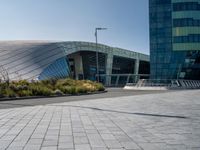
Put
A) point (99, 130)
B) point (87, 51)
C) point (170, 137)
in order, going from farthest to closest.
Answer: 1. point (87, 51)
2. point (99, 130)
3. point (170, 137)

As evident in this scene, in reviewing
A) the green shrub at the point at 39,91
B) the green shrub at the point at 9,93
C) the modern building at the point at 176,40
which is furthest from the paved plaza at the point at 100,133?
the modern building at the point at 176,40

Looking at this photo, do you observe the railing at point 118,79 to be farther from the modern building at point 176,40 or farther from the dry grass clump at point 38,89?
the dry grass clump at point 38,89

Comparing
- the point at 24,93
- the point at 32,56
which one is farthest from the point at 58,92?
the point at 32,56

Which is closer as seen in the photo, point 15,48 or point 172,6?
point 15,48

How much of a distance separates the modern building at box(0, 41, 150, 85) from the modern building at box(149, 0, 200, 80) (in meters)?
14.7

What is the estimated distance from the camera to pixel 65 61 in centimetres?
5688

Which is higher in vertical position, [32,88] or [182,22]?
[182,22]

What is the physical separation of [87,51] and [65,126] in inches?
2325

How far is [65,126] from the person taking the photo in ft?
32.1

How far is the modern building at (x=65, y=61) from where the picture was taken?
4612cm

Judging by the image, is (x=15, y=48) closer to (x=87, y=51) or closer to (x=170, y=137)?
(x=87, y=51)

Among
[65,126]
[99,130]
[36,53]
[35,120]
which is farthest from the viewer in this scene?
[36,53]

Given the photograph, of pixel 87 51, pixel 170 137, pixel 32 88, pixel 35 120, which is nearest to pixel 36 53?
pixel 87 51

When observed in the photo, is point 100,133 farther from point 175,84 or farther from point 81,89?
point 175,84
